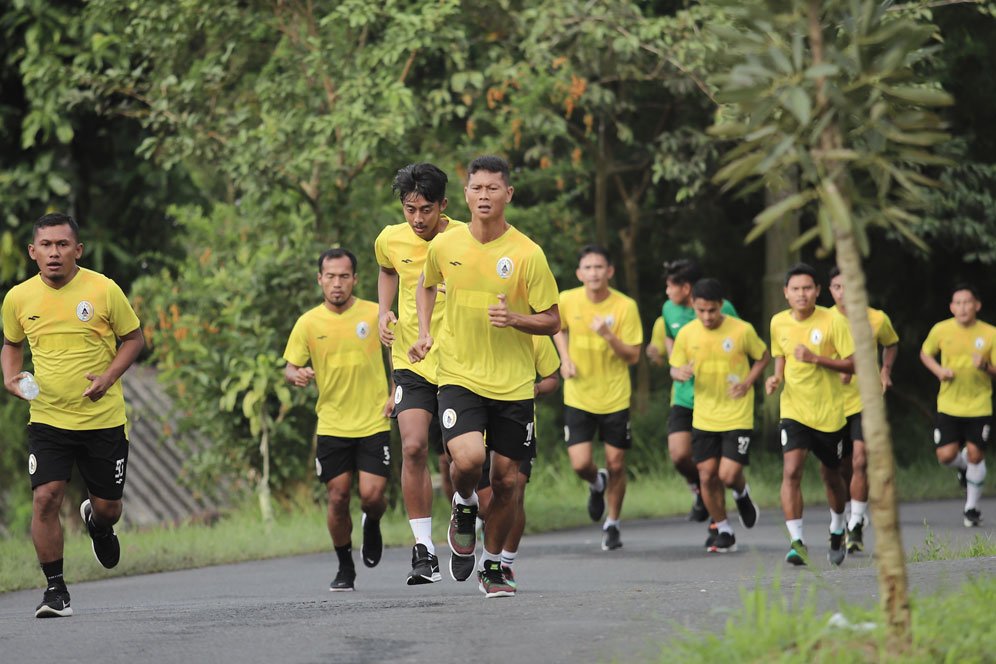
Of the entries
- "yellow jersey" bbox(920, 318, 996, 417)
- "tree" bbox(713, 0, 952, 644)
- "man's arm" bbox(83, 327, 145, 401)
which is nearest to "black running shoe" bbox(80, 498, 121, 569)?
"man's arm" bbox(83, 327, 145, 401)

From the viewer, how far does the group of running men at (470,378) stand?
29.0 ft

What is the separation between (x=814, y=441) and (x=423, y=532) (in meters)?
3.77

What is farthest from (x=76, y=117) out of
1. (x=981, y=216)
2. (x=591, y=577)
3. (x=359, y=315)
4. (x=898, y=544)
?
(x=898, y=544)

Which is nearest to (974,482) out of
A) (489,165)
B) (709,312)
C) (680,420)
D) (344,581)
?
(680,420)

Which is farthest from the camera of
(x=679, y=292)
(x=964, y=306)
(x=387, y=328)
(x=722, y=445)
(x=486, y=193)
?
(x=964, y=306)

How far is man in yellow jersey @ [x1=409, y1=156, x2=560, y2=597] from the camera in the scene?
875cm

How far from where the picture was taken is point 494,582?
8.85 m

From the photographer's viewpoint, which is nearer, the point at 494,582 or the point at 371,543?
the point at 494,582

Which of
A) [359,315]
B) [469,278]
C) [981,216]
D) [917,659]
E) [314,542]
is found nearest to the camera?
[917,659]

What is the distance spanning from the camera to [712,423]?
534 inches

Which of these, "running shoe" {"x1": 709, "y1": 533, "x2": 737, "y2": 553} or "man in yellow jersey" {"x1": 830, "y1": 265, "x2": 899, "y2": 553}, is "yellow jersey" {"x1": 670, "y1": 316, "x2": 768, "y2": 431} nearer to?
"running shoe" {"x1": 709, "y1": 533, "x2": 737, "y2": 553}

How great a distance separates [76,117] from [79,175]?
1.93 feet

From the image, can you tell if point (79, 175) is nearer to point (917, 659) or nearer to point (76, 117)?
point (76, 117)

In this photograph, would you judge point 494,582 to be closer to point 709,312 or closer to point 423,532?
point 423,532
